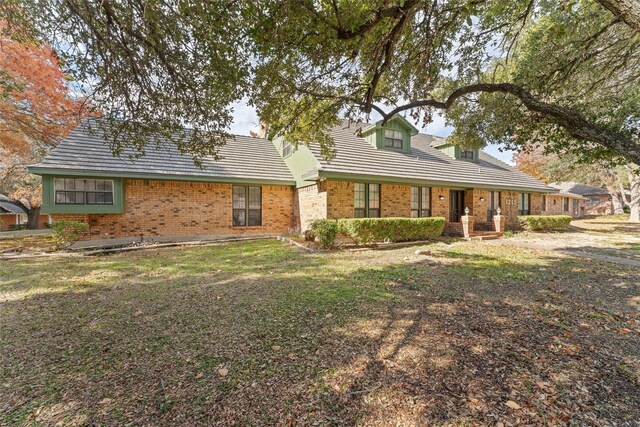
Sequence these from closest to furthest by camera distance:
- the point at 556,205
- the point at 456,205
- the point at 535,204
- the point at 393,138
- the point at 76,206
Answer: the point at 76,206 → the point at 393,138 → the point at 456,205 → the point at 535,204 → the point at 556,205

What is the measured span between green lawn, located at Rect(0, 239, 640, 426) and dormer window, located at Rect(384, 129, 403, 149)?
36.1 feet

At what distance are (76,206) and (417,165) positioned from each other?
15892 millimetres

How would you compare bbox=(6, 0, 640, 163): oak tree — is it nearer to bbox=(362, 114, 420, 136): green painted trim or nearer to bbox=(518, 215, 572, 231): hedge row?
bbox=(362, 114, 420, 136): green painted trim

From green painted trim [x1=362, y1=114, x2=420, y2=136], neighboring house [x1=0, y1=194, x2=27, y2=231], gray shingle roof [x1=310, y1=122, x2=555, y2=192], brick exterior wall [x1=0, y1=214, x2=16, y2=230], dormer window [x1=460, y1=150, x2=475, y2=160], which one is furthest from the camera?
neighboring house [x1=0, y1=194, x2=27, y2=231]

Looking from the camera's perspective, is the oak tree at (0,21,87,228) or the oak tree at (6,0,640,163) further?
the oak tree at (0,21,87,228)

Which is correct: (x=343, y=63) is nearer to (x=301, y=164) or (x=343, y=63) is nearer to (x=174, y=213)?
(x=301, y=164)

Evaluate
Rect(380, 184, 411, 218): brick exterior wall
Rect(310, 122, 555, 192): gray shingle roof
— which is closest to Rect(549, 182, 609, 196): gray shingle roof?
Rect(310, 122, 555, 192): gray shingle roof

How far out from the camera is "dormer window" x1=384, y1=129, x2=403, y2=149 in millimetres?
16000

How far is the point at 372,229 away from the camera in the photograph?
11031 mm

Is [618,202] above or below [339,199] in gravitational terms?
above

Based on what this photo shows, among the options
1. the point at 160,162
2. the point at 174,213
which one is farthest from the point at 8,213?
the point at 174,213

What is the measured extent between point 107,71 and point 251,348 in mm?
5902

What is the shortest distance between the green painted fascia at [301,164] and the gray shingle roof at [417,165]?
0.39 m

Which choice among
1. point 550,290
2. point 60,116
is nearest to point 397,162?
point 550,290
